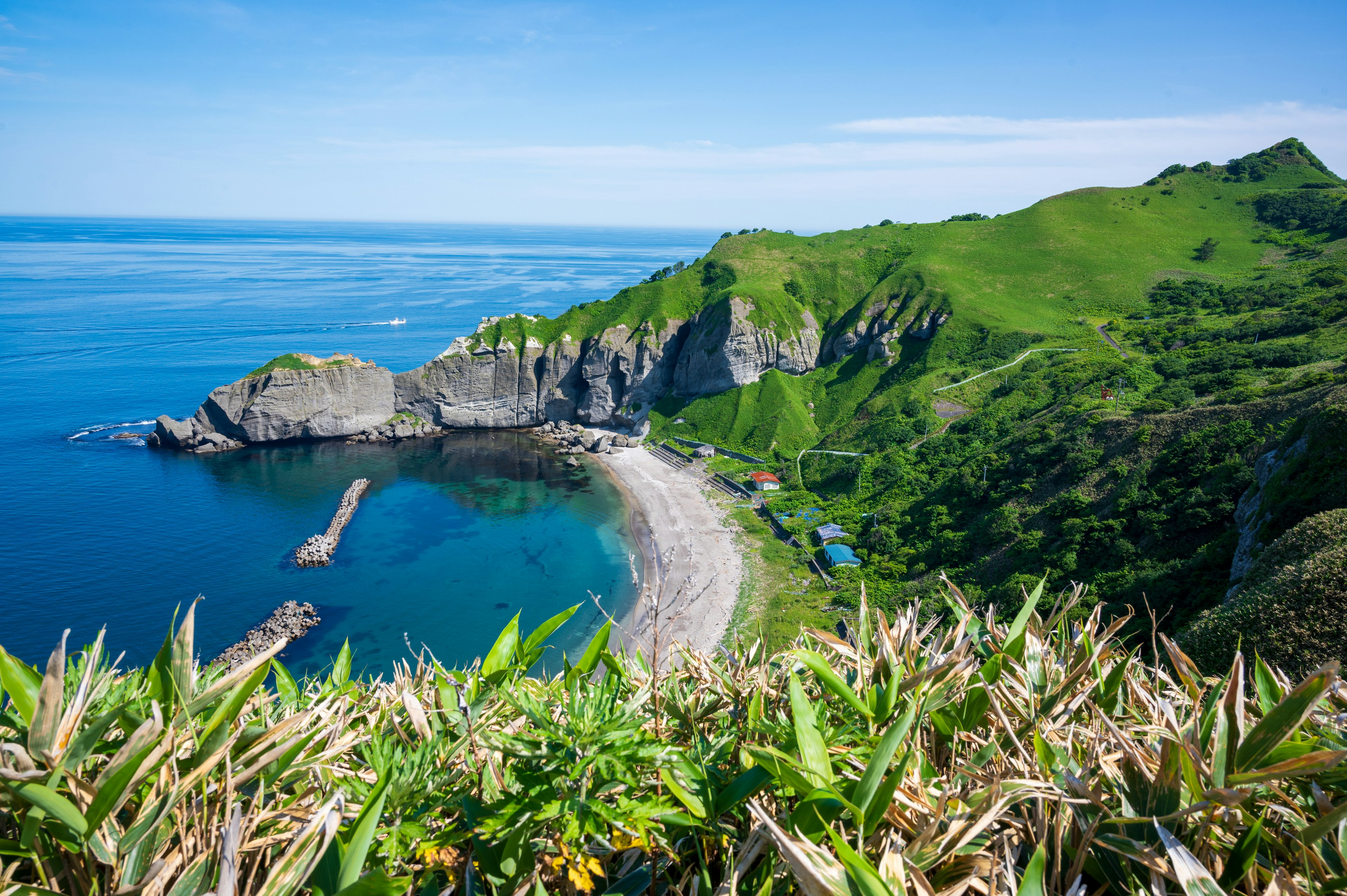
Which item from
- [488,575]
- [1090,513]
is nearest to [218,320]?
[488,575]

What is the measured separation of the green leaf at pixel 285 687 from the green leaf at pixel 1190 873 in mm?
5238

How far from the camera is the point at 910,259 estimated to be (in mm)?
83188

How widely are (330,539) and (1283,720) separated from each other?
53.8 m

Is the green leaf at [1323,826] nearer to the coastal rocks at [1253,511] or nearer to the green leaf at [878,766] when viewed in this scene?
the green leaf at [878,766]

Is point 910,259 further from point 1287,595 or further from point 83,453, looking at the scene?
point 83,453

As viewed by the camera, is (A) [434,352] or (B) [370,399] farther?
(A) [434,352]

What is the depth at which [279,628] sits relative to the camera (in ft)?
123

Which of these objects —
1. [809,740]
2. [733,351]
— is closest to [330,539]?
[733,351]

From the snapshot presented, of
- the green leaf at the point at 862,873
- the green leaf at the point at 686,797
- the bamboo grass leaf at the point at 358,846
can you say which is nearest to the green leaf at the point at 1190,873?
the green leaf at the point at 862,873

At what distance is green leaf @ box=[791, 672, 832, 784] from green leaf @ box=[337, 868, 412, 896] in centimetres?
167

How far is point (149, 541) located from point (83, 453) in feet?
88.4

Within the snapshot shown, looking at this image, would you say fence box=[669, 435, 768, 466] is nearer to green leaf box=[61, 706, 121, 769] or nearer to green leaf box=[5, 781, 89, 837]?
green leaf box=[61, 706, 121, 769]

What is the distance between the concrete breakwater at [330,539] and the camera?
147ft

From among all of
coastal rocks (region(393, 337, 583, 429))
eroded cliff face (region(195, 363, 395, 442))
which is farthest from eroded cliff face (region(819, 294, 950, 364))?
eroded cliff face (region(195, 363, 395, 442))
